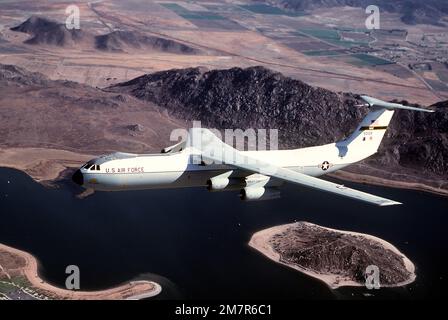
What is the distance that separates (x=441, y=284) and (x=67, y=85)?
97002mm

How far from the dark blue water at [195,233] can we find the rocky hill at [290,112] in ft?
42.4

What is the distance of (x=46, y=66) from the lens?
163375mm

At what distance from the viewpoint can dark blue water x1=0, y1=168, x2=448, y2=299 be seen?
6794cm

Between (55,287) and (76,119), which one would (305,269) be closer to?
(55,287)

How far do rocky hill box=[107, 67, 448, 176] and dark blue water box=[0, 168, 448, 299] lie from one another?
12.9m

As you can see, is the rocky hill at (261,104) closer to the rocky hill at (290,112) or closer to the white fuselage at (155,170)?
the rocky hill at (290,112)

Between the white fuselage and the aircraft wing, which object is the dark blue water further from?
the aircraft wing

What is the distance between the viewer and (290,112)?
380ft

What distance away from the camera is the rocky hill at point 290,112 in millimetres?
104625

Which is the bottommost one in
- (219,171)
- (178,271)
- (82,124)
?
(178,271)

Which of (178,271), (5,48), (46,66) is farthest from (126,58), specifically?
(178,271)

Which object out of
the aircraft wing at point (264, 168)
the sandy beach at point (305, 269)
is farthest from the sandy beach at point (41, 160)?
the aircraft wing at point (264, 168)

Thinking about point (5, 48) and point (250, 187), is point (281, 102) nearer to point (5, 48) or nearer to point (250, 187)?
point (250, 187)

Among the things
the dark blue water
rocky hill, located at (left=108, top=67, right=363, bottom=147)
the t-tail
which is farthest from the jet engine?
rocky hill, located at (left=108, top=67, right=363, bottom=147)
